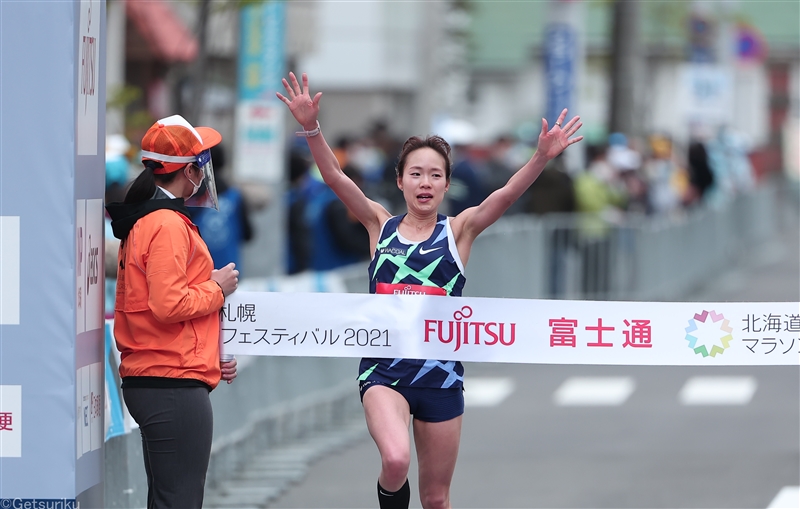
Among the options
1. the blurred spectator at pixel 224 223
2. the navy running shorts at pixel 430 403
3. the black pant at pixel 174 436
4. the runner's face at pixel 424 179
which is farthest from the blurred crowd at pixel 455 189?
the black pant at pixel 174 436

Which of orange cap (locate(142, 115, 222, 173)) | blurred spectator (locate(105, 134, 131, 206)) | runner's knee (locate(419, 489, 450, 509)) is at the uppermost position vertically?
orange cap (locate(142, 115, 222, 173))

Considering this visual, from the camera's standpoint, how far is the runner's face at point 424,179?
630 cm

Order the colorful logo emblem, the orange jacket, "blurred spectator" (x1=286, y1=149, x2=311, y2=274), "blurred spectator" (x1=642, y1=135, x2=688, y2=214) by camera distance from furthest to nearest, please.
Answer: "blurred spectator" (x1=642, y1=135, x2=688, y2=214) < "blurred spectator" (x1=286, y1=149, x2=311, y2=274) < the colorful logo emblem < the orange jacket

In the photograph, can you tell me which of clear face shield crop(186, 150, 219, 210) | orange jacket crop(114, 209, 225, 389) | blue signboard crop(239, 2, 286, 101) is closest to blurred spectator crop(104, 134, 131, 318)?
clear face shield crop(186, 150, 219, 210)

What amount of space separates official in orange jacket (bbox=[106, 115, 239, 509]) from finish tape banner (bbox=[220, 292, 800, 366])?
613 mm

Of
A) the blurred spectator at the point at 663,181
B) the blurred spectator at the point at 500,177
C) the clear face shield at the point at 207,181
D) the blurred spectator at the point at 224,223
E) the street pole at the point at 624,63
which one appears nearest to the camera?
the clear face shield at the point at 207,181

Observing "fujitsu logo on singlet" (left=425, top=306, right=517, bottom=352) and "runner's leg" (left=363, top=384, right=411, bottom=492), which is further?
"fujitsu logo on singlet" (left=425, top=306, right=517, bottom=352)

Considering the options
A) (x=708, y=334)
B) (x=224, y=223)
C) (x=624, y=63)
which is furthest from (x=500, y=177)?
(x=708, y=334)

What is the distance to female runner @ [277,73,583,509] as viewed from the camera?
6.19m

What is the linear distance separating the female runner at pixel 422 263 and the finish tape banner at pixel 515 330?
10 centimetres

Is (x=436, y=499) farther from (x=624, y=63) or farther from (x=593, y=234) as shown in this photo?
(x=624, y=63)

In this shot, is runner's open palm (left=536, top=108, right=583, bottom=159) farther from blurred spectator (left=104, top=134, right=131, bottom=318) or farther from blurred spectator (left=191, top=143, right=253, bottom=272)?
blurred spectator (left=191, top=143, right=253, bottom=272)

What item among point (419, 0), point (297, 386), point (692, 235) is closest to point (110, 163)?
point (297, 386)

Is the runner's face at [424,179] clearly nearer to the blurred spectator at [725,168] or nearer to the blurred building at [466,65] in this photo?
the blurred building at [466,65]
